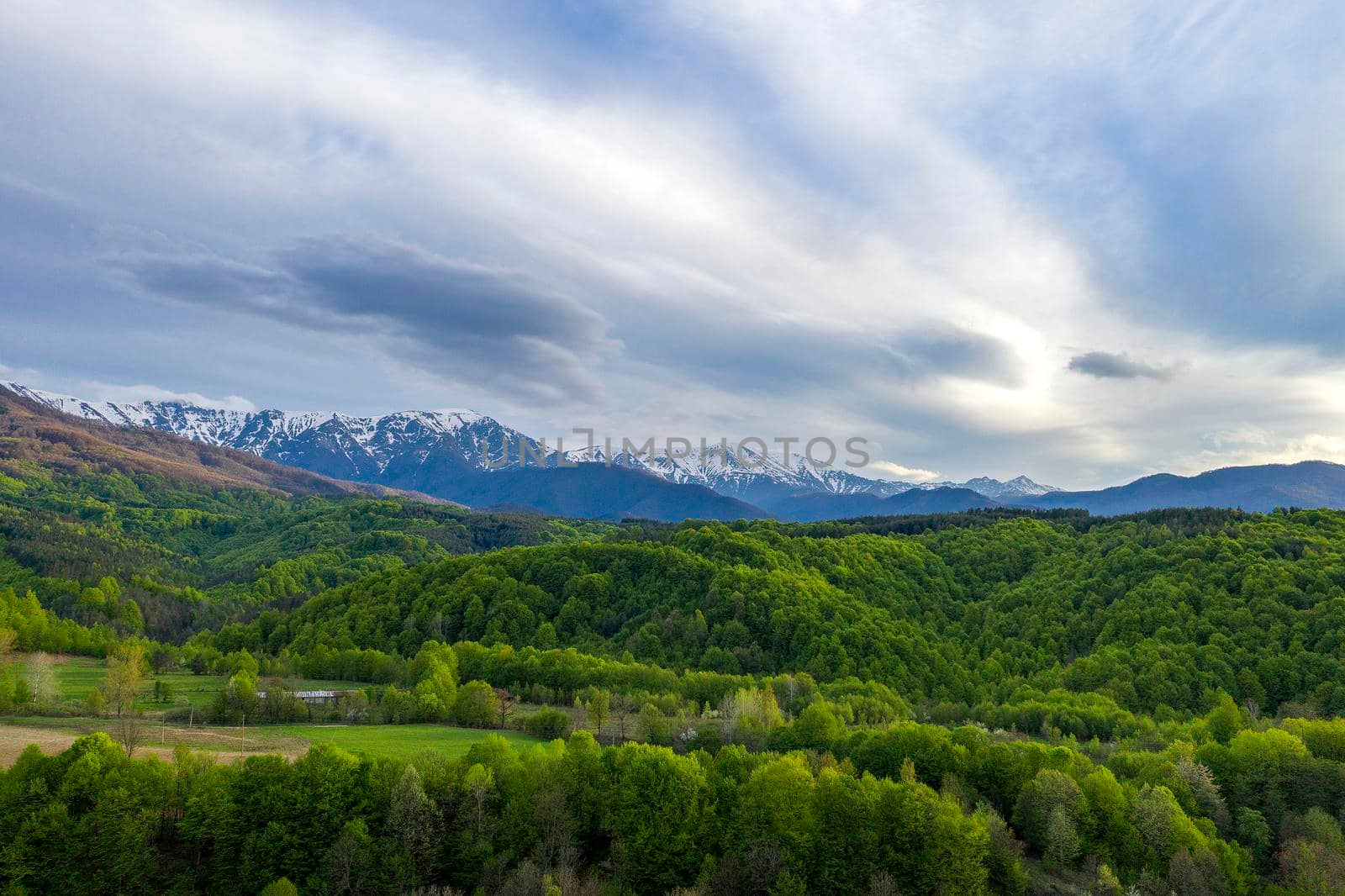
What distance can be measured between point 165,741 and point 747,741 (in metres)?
55.4

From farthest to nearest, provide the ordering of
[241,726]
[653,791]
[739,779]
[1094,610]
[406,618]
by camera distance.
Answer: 1. [406,618]
2. [1094,610]
3. [241,726]
4. [739,779]
5. [653,791]

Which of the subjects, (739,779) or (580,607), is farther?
(580,607)

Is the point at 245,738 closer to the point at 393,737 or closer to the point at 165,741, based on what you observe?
the point at 165,741

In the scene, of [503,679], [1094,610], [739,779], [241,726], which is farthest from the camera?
[1094,610]

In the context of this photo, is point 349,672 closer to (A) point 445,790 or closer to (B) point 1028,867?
(A) point 445,790

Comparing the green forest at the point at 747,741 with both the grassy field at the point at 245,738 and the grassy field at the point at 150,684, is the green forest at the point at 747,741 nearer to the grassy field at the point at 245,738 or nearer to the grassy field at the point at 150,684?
the grassy field at the point at 150,684

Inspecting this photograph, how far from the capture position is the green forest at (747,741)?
49938 millimetres

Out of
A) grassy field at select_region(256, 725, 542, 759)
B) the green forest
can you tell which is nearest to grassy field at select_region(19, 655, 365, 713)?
the green forest

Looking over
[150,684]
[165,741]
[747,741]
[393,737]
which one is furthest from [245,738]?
[747,741]

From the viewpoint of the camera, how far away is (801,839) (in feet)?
174

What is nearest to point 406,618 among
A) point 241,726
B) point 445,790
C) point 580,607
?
point 580,607

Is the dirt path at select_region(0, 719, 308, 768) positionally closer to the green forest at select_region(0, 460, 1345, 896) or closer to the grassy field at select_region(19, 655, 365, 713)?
the green forest at select_region(0, 460, 1345, 896)

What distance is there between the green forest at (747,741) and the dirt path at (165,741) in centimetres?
413

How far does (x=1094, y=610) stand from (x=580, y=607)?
10735cm
